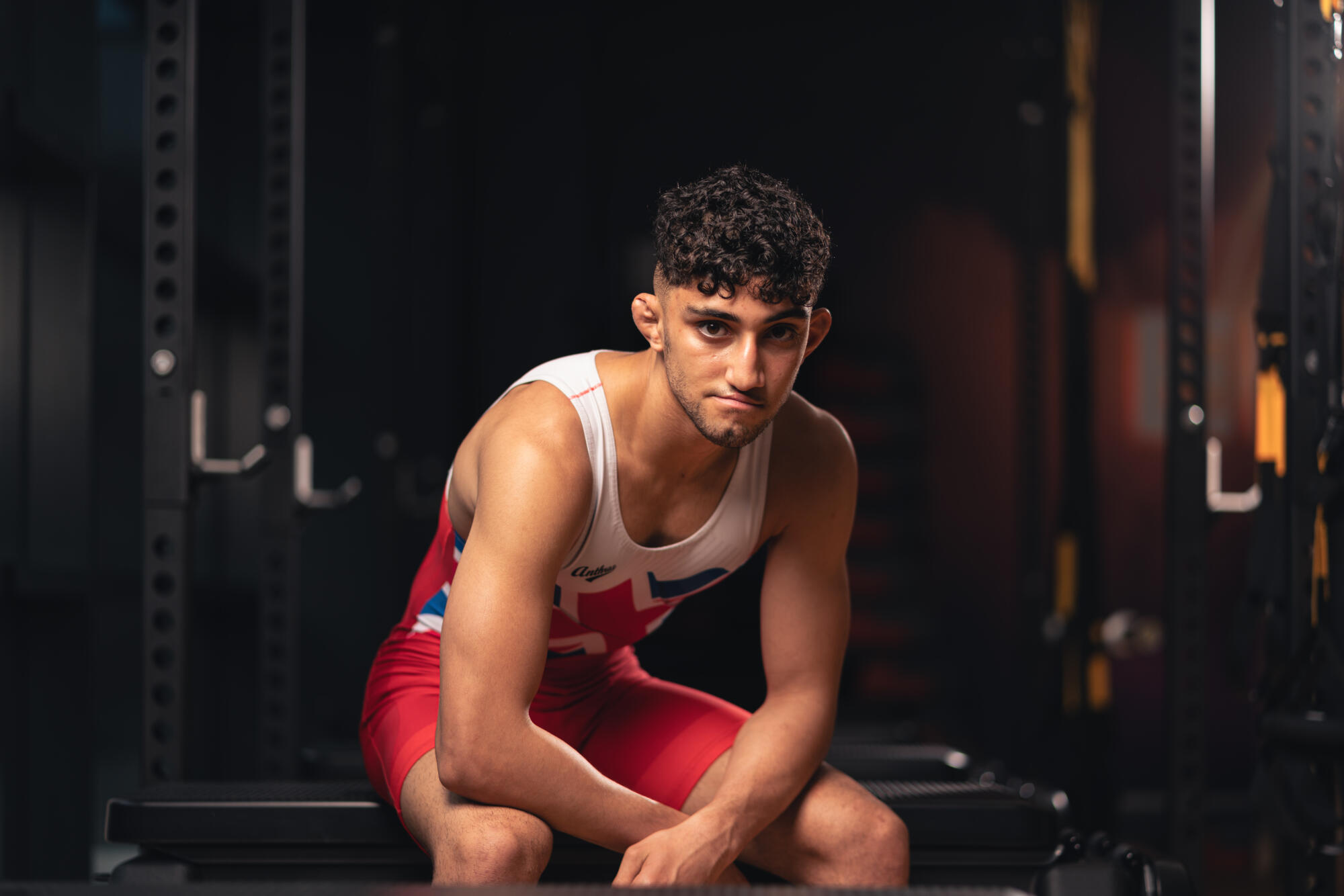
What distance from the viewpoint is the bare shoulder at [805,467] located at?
1.47m

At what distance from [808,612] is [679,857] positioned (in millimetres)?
374

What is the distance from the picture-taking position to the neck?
1.37m

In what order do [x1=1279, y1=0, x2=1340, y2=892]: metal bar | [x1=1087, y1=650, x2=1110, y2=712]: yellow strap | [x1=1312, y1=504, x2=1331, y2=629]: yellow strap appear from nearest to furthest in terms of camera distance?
[x1=1312, y1=504, x2=1331, y2=629]: yellow strap
[x1=1279, y1=0, x2=1340, y2=892]: metal bar
[x1=1087, y1=650, x2=1110, y2=712]: yellow strap

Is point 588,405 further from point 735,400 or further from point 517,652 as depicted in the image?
point 517,652

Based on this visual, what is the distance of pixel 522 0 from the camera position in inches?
163

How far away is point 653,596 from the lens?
1.48 meters

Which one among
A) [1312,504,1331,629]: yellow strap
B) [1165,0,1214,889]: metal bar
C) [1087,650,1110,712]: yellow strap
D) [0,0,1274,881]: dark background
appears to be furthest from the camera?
[0,0,1274,881]: dark background

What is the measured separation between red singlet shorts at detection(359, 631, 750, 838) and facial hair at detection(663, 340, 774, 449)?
17.7 inches

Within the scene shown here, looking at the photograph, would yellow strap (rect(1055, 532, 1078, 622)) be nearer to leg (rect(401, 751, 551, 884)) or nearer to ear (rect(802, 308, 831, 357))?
ear (rect(802, 308, 831, 357))

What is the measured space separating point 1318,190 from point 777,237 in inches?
41.0

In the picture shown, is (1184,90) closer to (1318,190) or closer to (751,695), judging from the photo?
(1318,190)

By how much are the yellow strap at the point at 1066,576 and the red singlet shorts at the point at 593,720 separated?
5.22 ft

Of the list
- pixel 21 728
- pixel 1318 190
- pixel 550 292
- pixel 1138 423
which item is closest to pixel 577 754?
pixel 1318 190

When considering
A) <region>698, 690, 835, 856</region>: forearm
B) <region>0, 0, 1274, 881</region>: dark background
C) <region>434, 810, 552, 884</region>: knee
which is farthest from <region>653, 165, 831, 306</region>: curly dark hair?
<region>0, 0, 1274, 881</region>: dark background
